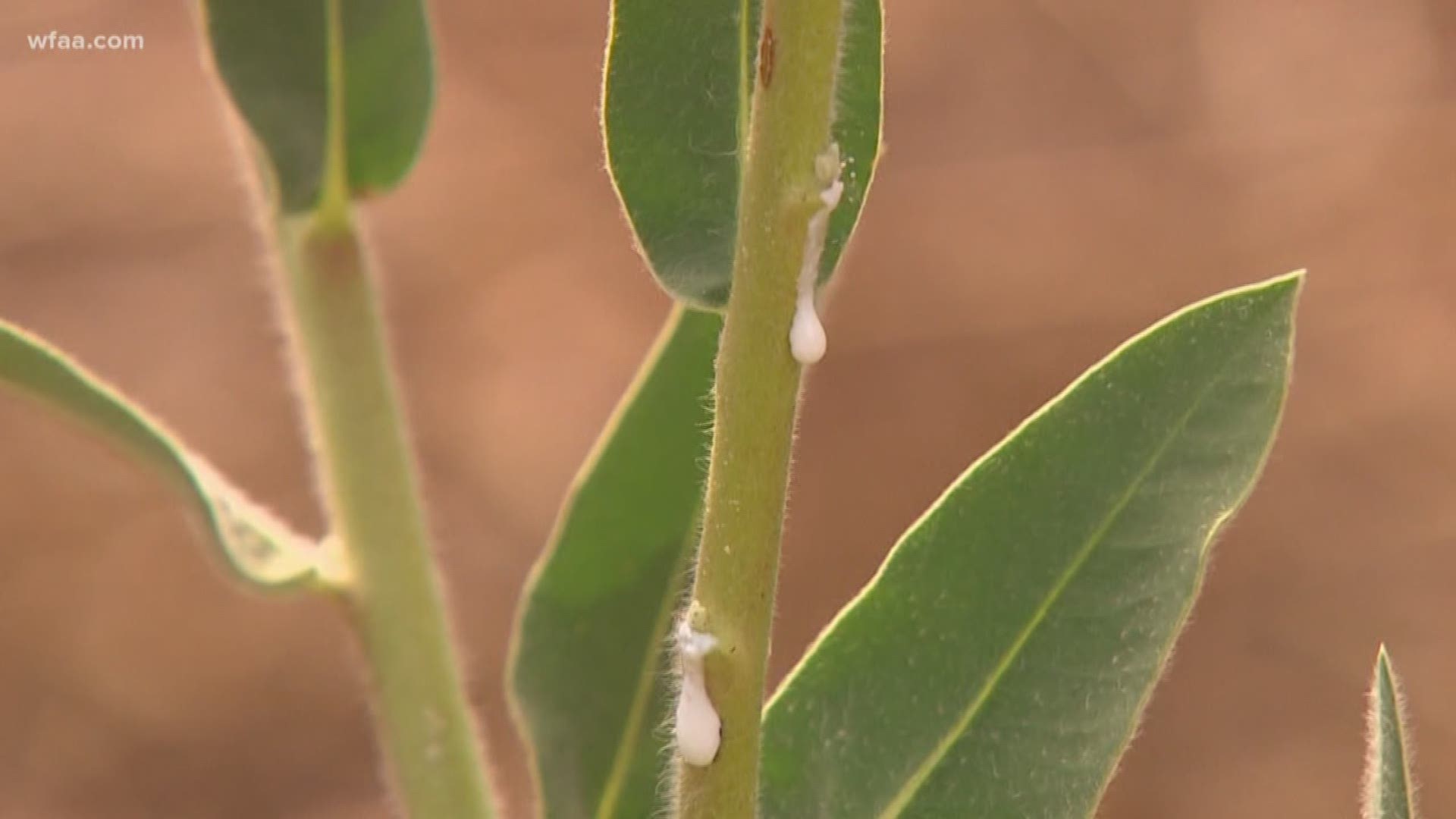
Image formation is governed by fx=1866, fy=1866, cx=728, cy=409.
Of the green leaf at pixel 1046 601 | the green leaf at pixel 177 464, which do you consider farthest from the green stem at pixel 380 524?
the green leaf at pixel 1046 601

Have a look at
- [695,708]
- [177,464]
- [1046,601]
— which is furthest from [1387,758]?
[177,464]

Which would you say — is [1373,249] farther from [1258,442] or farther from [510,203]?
[1258,442]

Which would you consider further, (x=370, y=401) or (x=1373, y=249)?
(x=1373, y=249)

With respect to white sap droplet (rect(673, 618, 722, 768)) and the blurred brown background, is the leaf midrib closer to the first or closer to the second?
white sap droplet (rect(673, 618, 722, 768))

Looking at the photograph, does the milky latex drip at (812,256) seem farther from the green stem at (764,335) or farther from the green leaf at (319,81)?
the green leaf at (319,81)

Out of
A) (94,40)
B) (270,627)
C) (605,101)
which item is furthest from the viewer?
(270,627)

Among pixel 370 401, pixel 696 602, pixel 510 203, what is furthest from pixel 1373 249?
pixel 696 602
